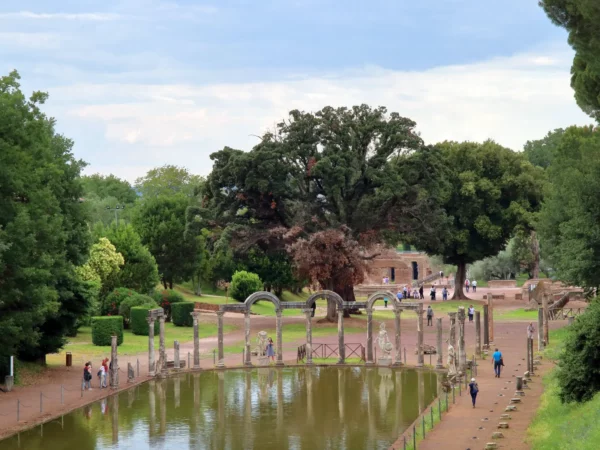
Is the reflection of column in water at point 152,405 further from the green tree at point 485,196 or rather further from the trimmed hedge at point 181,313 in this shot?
the green tree at point 485,196

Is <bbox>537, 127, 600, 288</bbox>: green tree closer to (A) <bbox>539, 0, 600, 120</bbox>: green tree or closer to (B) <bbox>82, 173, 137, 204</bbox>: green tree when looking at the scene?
(A) <bbox>539, 0, 600, 120</bbox>: green tree

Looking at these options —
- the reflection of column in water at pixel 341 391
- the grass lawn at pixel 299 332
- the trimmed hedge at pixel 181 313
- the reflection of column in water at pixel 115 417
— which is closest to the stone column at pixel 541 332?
the reflection of column in water at pixel 341 391

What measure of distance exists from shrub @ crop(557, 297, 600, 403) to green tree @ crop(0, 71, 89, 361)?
1991cm

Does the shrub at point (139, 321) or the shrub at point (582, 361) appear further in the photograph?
the shrub at point (139, 321)

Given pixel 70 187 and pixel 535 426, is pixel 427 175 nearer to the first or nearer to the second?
pixel 70 187

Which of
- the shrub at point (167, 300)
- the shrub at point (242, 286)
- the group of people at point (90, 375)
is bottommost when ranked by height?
the group of people at point (90, 375)

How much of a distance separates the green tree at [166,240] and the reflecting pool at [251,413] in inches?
1467

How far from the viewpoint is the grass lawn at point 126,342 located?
166ft

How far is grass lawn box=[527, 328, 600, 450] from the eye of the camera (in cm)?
2308

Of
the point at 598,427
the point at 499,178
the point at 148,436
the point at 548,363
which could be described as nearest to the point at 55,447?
the point at 148,436

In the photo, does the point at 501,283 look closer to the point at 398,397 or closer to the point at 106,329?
the point at 106,329

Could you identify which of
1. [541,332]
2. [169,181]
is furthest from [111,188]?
[541,332]

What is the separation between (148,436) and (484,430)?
1058 centimetres

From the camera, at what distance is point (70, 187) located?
A: 4762 cm
